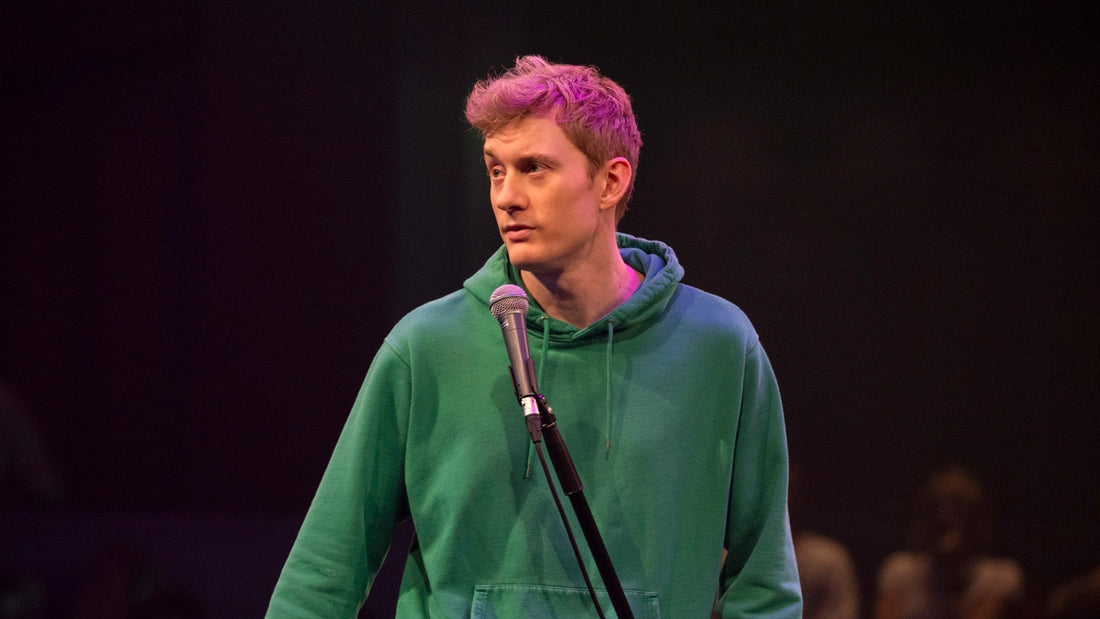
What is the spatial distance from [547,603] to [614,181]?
0.65 m

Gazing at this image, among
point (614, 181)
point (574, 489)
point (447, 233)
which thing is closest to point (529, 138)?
point (614, 181)

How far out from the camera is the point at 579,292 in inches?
68.2

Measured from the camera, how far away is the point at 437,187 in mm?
3451

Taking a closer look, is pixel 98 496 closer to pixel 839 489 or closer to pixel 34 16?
pixel 34 16

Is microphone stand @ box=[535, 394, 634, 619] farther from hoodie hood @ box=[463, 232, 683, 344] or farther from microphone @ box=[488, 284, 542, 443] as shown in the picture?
hoodie hood @ box=[463, 232, 683, 344]

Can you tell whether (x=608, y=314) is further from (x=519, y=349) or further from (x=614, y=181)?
(x=519, y=349)

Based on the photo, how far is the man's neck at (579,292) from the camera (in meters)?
1.72

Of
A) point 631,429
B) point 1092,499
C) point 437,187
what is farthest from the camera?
point 1092,499

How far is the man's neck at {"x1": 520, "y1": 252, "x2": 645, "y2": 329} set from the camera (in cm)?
172

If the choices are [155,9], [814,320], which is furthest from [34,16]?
[814,320]

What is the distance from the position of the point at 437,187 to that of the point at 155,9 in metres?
1.06

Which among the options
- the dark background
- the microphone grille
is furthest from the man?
the dark background

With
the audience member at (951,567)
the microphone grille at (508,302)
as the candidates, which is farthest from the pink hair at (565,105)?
the audience member at (951,567)

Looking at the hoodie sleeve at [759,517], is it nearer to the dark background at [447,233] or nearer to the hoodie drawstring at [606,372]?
the hoodie drawstring at [606,372]
